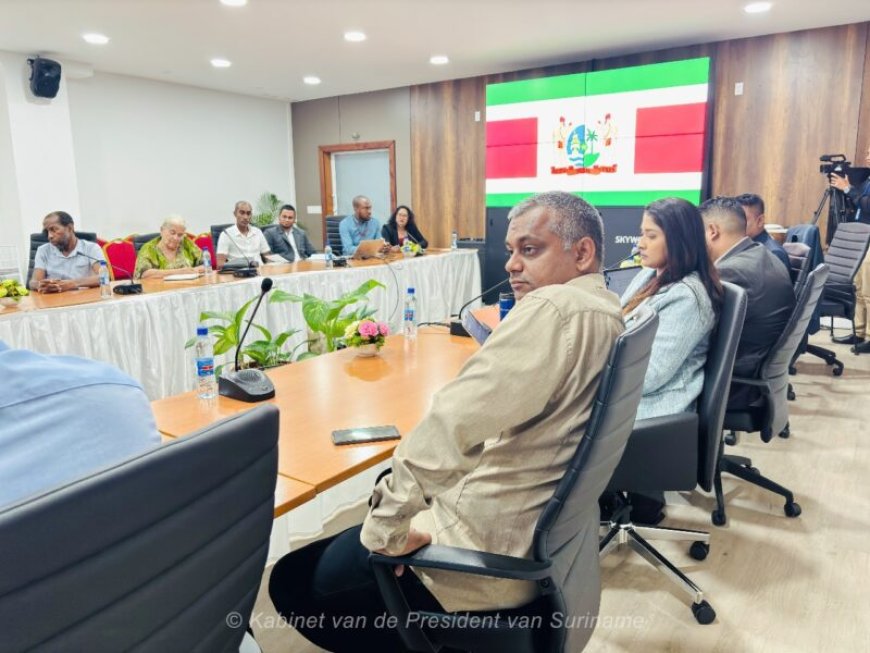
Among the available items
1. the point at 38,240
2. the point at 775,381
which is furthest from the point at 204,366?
the point at 38,240

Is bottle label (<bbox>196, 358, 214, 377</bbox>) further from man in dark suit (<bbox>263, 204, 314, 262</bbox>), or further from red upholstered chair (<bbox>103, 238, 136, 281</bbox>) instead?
man in dark suit (<bbox>263, 204, 314, 262</bbox>)

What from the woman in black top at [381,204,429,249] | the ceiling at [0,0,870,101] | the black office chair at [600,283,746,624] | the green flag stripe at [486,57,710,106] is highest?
the ceiling at [0,0,870,101]

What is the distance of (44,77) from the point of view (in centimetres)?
579

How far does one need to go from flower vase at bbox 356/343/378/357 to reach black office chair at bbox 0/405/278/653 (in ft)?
4.77

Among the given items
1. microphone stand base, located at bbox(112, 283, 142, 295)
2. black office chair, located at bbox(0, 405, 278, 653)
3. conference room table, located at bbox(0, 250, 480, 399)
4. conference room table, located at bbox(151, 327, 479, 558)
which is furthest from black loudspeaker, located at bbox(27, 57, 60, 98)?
black office chair, located at bbox(0, 405, 278, 653)

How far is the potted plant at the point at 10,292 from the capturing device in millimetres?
3102

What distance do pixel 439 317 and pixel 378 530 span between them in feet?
15.7

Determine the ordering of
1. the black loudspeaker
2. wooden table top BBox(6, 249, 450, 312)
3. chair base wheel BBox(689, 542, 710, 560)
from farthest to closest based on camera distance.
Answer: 1. the black loudspeaker
2. wooden table top BBox(6, 249, 450, 312)
3. chair base wheel BBox(689, 542, 710, 560)

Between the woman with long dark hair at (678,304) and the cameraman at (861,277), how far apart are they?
3.71 meters

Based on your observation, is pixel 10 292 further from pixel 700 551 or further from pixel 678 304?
pixel 700 551

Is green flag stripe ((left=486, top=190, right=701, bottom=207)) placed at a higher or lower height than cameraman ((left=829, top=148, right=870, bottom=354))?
higher

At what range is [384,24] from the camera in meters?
5.00

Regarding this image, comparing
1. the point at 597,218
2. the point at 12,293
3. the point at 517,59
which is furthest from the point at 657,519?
the point at 517,59

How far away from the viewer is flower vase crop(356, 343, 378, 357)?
2182 millimetres
